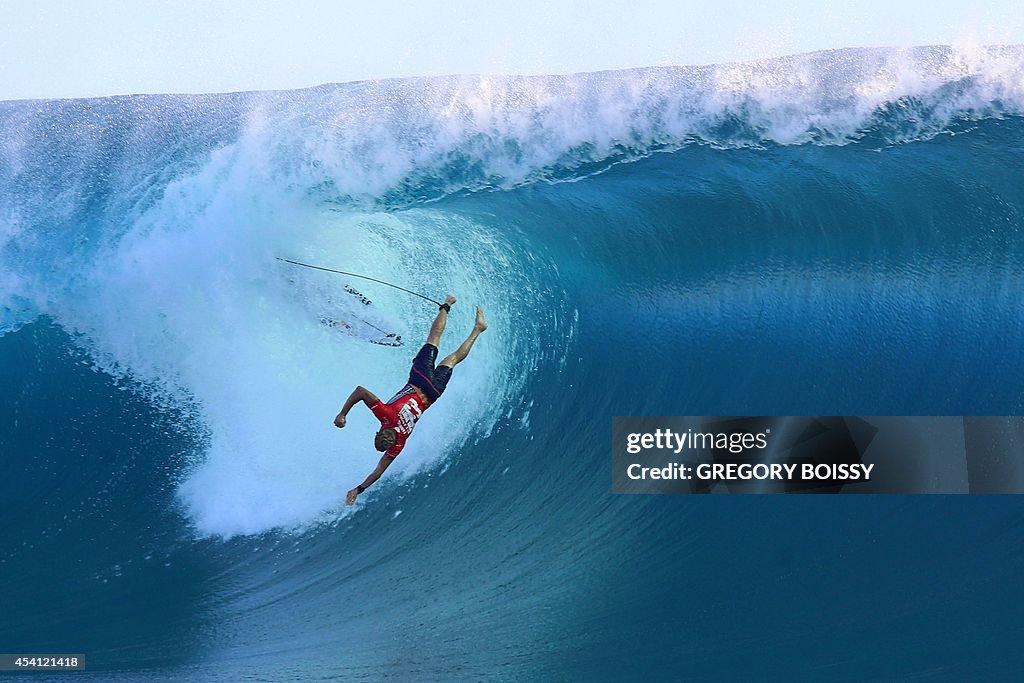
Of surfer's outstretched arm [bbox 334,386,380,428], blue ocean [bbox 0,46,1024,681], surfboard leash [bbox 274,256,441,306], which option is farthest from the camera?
surfboard leash [bbox 274,256,441,306]

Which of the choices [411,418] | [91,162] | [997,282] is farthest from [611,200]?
[91,162]

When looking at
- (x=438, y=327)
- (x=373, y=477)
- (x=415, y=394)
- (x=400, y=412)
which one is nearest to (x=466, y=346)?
(x=438, y=327)

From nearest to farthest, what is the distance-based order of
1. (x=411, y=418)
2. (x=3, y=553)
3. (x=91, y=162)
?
(x=411, y=418)
(x=3, y=553)
(x=91, y=162)

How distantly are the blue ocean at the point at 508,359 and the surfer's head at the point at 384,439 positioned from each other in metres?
0.49

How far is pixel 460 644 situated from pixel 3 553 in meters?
2.92

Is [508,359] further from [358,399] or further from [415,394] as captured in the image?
[358,399]

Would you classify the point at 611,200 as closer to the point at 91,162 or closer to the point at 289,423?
the point at 289,423

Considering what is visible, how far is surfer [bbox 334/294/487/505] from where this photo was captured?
4.66 m

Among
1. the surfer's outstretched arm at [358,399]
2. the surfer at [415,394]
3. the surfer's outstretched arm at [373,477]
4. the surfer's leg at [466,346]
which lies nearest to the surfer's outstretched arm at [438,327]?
the surfer at [415,394]

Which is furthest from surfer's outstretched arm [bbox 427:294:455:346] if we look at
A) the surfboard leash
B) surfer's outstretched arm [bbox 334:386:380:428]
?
surfer's outstretched arm [bbox 334:386:380:428]

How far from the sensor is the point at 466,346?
4809 mm

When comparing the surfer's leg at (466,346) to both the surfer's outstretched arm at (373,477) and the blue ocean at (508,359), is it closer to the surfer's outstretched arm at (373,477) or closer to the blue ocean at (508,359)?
the blue ocean at (508,359)

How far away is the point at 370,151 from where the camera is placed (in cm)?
565

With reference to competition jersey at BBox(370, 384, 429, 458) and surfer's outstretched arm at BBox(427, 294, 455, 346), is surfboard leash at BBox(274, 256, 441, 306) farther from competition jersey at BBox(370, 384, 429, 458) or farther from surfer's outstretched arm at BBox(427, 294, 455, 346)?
competition jersey at BBox(370, 384, 429, 458)
